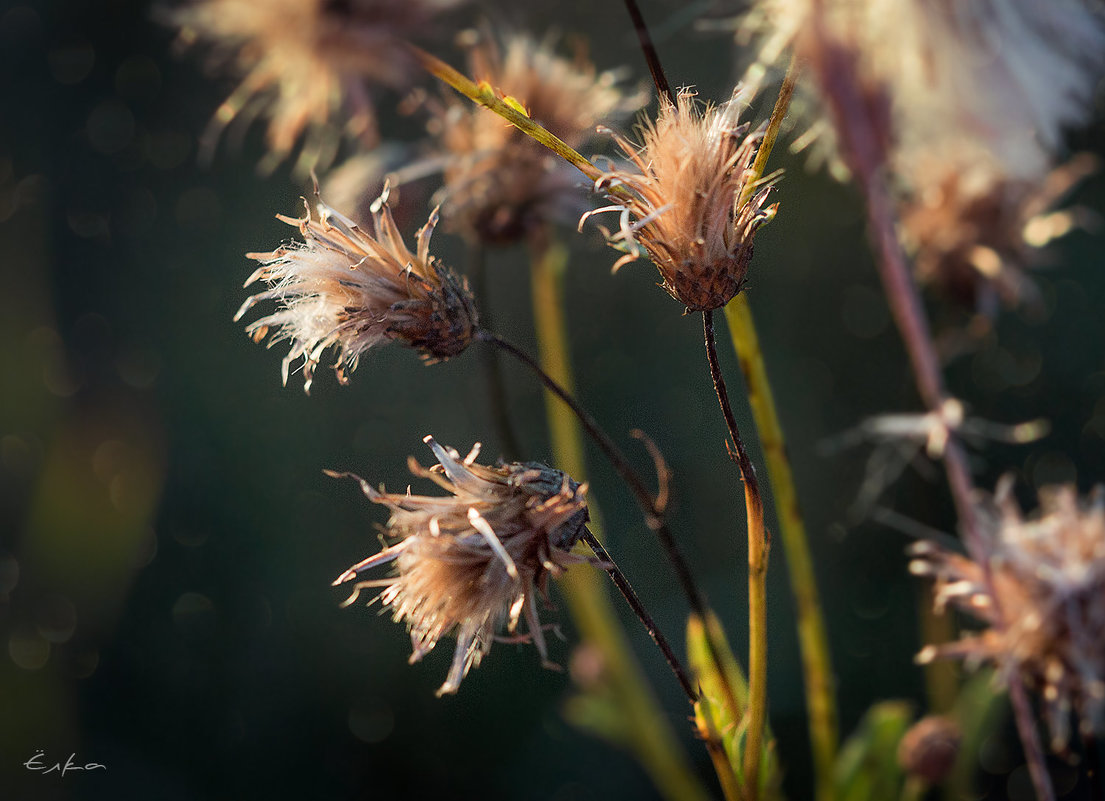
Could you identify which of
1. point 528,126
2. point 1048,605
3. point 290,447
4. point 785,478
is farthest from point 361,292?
point 290,447

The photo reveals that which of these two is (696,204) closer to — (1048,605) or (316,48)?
(1048,605)

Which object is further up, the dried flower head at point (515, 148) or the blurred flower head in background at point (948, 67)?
the dried flower head at point (515, 148)

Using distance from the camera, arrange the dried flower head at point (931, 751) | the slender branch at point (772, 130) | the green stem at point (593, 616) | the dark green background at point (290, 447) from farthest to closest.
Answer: the dark green background at point (290, 447), the green stem at point (593, 616), the dried flower head at point (931, 751), the slender branch at point (772, 130)

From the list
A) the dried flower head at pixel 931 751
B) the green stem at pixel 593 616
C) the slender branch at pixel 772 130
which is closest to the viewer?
the slender branch at pixel 772 130

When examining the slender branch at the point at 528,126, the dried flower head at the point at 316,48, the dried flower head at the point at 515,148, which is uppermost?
the dried flower head at the point at 316,48

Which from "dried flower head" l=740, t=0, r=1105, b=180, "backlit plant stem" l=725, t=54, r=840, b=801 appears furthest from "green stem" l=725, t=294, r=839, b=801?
"dried flower head" l=740, t=0, r=1105, b=180

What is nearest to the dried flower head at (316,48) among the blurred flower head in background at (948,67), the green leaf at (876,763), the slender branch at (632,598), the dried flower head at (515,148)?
the dried flower head at (515,148)

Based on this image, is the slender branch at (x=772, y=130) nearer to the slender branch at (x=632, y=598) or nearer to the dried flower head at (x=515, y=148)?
the slender branch at (x=632, y=598)
